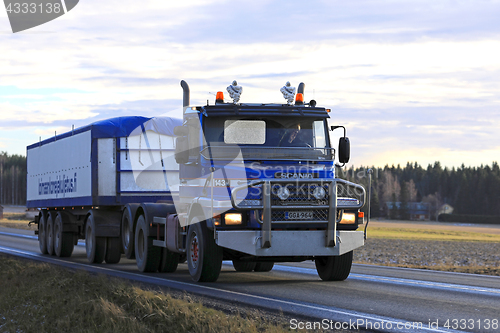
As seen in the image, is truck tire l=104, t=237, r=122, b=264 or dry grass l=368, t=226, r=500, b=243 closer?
truck tire l=104, t=237, r=122, b=264

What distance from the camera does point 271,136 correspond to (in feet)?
43.8

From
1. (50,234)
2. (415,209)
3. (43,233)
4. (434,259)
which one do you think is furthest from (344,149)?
(415,209)

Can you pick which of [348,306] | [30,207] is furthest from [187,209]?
[30,207]

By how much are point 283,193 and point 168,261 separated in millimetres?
5369

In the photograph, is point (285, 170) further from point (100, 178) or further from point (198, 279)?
point (100, 178)

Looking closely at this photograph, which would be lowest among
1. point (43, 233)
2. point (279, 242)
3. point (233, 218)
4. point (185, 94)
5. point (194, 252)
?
point (43, 233)

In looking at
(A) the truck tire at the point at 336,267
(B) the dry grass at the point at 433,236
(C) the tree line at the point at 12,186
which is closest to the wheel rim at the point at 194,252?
(A) the truck tire at the point at 336,267

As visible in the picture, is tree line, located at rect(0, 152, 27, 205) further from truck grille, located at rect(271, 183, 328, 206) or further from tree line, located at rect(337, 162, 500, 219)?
truck grille, located at rect(271, 183, 328, 206)

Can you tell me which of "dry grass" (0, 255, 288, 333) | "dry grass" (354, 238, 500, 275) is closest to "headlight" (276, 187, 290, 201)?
"dry grass" (0, 255, 288, 333)

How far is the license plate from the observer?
12.4 metres

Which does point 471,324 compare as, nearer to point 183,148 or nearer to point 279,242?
point 279,242

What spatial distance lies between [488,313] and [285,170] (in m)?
4.62

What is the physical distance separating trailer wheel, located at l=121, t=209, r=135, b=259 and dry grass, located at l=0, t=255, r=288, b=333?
324 centimetres

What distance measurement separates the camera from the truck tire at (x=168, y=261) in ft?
54.5
